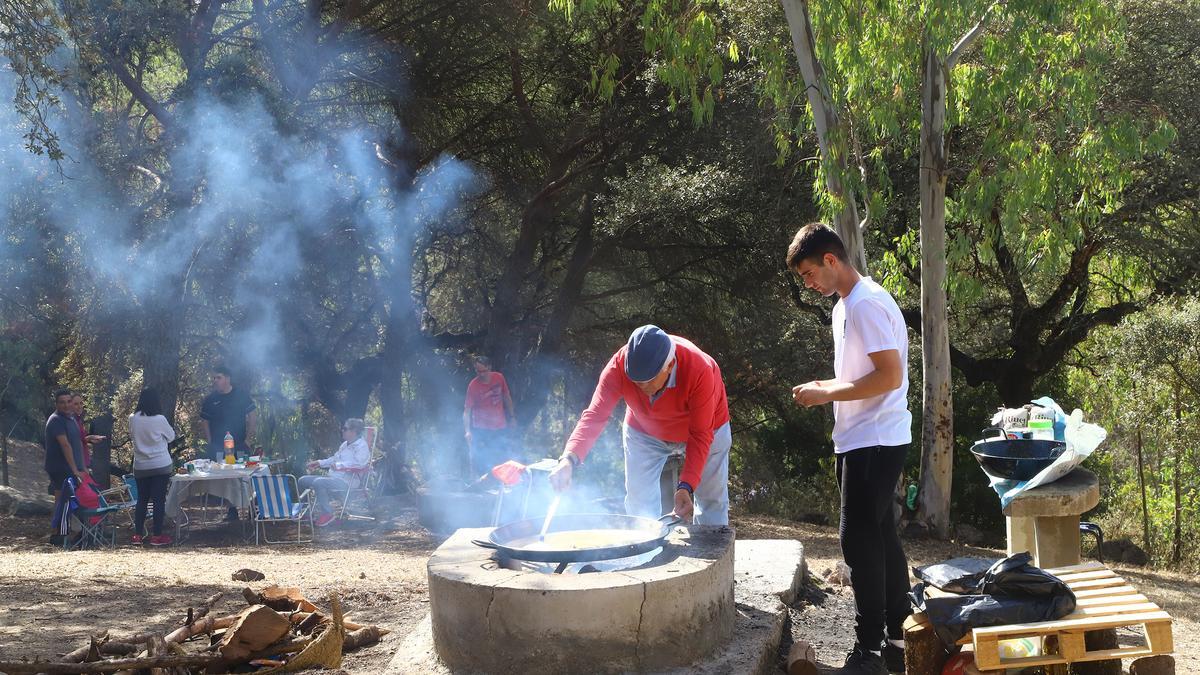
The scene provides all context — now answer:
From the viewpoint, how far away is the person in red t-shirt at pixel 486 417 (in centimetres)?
1120

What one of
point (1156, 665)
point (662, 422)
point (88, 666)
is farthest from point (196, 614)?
point (1156, 665)

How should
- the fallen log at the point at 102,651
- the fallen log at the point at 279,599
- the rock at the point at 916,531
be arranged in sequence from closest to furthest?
the fallen log at the point at 102,651 < the fallen log at the point at 279,599 < the rock at the point at 916,531

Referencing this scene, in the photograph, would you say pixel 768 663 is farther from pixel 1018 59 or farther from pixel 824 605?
pixel 1018 59

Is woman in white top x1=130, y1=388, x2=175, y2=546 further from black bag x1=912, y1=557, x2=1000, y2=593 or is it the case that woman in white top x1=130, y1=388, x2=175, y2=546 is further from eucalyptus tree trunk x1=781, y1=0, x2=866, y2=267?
black bag x1=912, y1=557, x2=1000, y2=593

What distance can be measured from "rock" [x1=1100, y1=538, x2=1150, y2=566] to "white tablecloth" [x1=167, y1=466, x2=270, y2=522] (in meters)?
9.96

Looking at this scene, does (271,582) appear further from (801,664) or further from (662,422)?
Result: (801,664)

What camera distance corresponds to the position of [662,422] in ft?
15.6

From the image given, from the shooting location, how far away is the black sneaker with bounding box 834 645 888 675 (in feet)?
12.7

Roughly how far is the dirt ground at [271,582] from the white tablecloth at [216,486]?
17.7 inches

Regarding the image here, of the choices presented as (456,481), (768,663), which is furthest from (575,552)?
(456,481)

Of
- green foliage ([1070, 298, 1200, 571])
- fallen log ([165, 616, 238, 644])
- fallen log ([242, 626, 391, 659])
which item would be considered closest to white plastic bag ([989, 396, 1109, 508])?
fallen log ([242, 626, 391, 659])

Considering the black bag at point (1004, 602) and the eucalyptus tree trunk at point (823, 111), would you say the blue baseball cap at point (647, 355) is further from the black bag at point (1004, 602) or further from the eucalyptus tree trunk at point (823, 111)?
the eucalyptus tree trunk at point (823, 111)

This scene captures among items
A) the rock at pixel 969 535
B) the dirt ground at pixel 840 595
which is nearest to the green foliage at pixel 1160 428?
the rock at pixel 969 535

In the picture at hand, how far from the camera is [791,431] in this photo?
16391 mm
